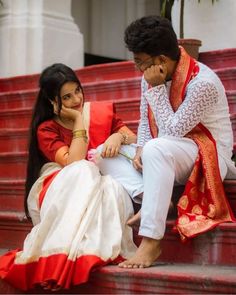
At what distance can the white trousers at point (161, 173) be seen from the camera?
136 inches

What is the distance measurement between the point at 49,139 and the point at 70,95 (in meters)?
0.27

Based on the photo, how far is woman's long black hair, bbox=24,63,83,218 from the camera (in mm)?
4098

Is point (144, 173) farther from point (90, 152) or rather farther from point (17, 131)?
point (17, 131)

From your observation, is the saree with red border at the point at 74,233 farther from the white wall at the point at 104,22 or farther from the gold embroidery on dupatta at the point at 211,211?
the white wall at the point at 104,22

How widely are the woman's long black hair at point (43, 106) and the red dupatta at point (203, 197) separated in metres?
0.73

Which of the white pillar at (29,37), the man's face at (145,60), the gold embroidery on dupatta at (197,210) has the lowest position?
the gold embroidery on dupatta at (197,210)

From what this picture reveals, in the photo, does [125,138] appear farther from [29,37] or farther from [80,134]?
[29,37]

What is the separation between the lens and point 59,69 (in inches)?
162

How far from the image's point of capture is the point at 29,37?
6.90 metres

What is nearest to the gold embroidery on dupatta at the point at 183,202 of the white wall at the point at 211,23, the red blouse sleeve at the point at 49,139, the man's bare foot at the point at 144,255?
the man's bare foot at the point at 144,255

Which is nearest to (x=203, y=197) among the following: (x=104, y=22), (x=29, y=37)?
(x=29, y=37)

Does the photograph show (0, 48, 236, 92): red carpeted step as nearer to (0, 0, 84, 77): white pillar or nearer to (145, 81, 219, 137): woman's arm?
(0, 0, 84, 77): white pillar

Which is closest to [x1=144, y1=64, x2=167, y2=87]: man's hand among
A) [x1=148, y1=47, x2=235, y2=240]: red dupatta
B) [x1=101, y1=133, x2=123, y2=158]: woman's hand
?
[x1=148, y1=47, x2=235, y2=240]: red dupatta

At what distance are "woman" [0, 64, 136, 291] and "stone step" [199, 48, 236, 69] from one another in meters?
1.42
